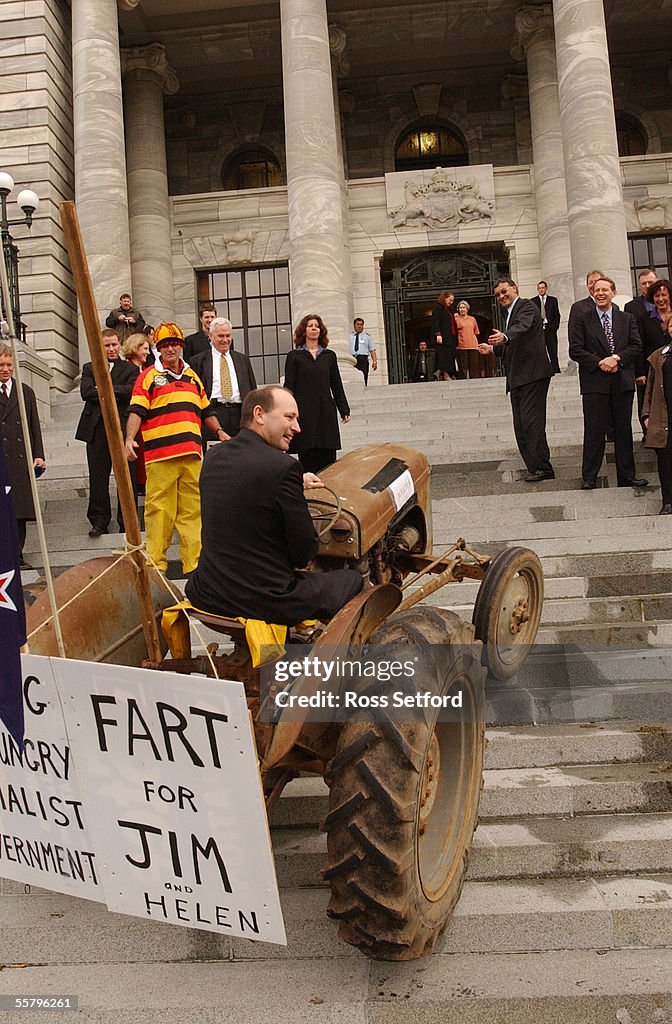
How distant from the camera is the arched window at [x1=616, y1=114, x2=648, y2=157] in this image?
24.7m

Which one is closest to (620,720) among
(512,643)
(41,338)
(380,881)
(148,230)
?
(512,643)

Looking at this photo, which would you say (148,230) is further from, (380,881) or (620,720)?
(380,881)

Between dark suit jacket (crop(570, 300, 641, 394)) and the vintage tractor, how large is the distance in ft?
15.4

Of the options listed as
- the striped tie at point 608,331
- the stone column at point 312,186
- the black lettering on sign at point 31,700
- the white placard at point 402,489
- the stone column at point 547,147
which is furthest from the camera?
the stone column at point 547,147

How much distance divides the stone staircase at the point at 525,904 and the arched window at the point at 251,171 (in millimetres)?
21875

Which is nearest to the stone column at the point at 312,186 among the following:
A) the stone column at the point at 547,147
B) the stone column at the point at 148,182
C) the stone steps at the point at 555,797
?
the stone column at the point at 148,182

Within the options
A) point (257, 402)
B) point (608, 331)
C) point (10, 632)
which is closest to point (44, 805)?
point (10, 632)

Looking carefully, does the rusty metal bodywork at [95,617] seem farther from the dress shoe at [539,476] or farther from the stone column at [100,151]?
the stone column at [100,151]

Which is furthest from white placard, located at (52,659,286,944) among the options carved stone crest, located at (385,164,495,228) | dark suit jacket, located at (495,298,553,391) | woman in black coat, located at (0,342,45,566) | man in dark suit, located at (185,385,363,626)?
carved stone crest, located at (385,164,495,228)

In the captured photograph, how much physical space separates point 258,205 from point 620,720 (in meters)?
20.7

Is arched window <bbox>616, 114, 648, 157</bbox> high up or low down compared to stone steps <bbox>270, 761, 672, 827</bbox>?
up

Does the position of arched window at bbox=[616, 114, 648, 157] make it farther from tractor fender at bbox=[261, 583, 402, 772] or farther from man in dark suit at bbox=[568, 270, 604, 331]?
tractor fender at bbox=[261, 583, 402, 772]

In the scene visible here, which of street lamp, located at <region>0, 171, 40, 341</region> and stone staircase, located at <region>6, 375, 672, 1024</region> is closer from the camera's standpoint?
stone staircase, located at <region>6, 375, 672, 1024</region>

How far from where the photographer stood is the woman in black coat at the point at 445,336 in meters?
17.0
